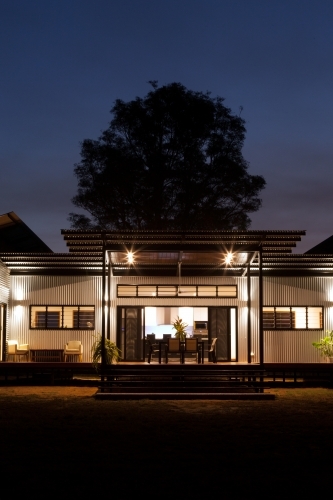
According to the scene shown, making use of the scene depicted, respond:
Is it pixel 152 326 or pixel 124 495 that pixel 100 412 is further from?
pixel 152 326

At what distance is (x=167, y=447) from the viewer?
888 centimetres

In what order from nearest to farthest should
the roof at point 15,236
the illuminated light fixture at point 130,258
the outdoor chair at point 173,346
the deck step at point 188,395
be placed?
the deck step at point 188,395 < the outdoor chair at point 173,346 < the illuminated light fixture at point 130,258 < the roof at point 15,236

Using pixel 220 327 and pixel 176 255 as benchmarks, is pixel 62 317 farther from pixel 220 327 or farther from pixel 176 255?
pixel 220 327

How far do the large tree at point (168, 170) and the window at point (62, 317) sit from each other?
9459mm

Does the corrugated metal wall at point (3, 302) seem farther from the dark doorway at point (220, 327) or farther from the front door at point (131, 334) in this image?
the dark doorway at point (220, 327)

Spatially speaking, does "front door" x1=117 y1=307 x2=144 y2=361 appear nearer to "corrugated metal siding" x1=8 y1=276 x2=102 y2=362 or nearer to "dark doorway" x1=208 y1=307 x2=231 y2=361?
"corrugated metal siding" x1=8 y1=276 x2=102 y2=362

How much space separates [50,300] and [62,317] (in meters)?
0.65

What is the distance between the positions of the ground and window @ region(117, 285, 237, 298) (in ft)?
22.5

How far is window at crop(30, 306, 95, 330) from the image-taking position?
20.8 m

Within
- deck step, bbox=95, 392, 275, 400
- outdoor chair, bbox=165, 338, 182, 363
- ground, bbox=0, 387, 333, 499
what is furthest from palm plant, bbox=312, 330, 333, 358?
ground, bbox=0, 387, 333, 499

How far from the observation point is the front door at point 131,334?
68.5 feet

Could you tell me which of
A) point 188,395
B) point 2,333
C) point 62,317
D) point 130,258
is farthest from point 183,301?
point 188,395

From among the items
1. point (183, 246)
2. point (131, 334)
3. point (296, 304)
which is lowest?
point (131, 334)

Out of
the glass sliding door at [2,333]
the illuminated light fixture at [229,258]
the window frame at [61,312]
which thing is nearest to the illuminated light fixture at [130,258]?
the window frame at [61,312]
